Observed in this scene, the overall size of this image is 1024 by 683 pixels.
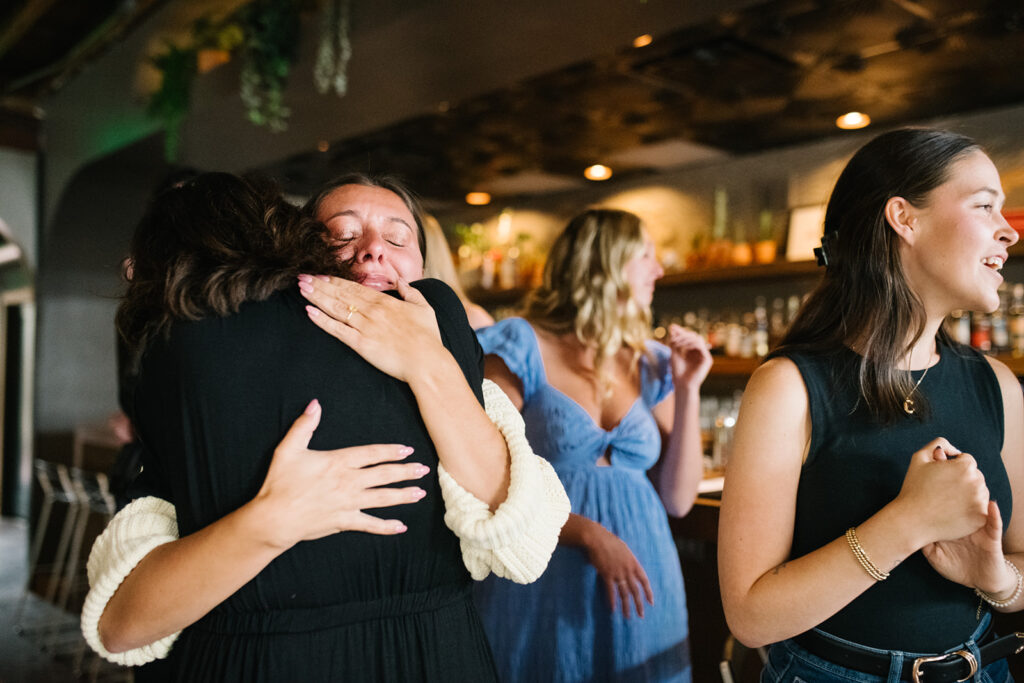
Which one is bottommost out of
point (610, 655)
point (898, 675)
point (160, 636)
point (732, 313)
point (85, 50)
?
point (610, 655)

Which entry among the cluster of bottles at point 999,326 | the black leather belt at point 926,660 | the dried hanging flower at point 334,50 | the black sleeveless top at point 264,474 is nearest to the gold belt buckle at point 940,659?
the black leather belt at point 926,660

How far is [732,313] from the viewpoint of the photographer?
4883 millimetres

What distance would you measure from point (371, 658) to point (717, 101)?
10.9 ft

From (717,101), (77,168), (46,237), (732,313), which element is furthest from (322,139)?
(46,237)

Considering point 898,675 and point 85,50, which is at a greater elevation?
point 85,50

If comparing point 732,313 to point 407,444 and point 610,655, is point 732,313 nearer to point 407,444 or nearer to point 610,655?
point 610,655

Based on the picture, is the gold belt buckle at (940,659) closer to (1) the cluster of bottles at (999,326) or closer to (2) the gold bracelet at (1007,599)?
(2) the gold bracelet at (1007,599)

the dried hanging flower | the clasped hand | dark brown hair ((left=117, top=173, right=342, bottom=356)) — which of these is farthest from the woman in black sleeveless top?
the dried hanging flower

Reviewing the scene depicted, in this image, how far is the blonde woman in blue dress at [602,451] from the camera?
2227 mm

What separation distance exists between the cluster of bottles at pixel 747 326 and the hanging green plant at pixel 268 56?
8.64 ft

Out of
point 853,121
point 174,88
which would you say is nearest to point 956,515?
point 853,121

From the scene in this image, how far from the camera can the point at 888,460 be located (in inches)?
53.2

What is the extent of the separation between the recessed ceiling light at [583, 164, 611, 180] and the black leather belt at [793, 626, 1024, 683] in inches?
154

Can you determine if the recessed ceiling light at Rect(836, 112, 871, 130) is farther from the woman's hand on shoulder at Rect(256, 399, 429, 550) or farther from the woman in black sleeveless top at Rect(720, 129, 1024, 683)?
the woman's hand on shoulder at Rect(256, 399, 429, 550)
